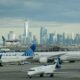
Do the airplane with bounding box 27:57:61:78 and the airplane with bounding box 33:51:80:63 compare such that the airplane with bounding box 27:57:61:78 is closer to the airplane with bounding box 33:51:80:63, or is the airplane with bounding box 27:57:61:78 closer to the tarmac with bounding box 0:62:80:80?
the tarmac with bounding box 0:62:80:80

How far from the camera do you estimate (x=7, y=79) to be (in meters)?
56.2

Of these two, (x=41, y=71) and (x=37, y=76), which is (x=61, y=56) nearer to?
(x=37, y=76)

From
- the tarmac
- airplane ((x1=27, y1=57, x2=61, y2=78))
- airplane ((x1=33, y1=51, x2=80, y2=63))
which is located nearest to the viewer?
the tarmac

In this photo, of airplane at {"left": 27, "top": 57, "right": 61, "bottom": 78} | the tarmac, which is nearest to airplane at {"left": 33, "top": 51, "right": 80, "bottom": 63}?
the tarmac

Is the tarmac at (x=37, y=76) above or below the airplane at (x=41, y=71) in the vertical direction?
below

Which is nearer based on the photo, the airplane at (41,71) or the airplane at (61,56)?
the airplane at (41,71)

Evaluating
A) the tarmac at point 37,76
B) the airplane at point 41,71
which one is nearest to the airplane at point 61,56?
the tarmac at point 37,76

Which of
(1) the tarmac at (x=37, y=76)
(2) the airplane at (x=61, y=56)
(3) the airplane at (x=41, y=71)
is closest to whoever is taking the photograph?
(1) the tarmac at (x=37, y=76)

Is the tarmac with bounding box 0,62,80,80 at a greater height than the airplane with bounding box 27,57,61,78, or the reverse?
the airplane with bounding box 27,57,61,78

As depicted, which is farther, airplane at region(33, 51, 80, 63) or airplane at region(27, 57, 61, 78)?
airplane at region(33, 51, 80, 63)

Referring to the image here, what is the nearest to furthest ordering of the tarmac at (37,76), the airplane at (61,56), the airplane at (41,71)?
the tarmac at (37,76) < the airplane at (41,71) < the airplane at (61,56)

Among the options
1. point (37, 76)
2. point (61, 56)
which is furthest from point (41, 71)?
point (61, 56)

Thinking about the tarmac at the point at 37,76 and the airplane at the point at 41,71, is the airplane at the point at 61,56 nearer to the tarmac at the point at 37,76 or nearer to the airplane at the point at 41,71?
the tarmac at the point at 37,76

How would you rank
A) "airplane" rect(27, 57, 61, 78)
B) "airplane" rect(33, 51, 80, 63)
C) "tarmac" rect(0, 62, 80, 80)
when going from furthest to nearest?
"airplane" rect(33, 51, 80, 63) < "airplane" rect(27, 57, 61, 78) < "tarmac" rect(0, 62, 80, 80)
